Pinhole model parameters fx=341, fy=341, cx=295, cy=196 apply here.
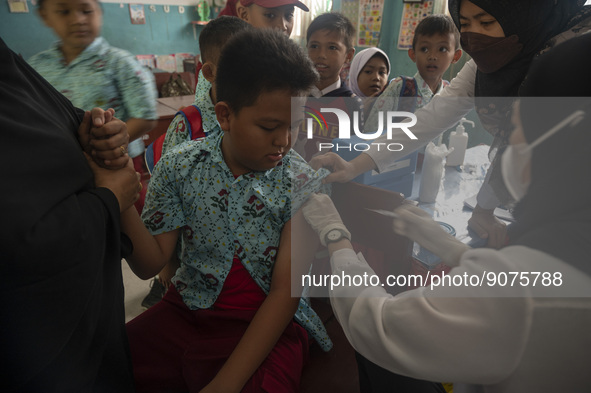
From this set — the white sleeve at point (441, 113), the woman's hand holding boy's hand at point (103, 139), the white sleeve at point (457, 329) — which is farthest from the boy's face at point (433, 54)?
the woman's hand holding boy's hand at point (103, 139)

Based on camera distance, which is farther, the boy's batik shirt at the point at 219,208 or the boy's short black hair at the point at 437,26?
the boy's short black hair at the point at 437,26

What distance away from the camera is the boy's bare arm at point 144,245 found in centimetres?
88

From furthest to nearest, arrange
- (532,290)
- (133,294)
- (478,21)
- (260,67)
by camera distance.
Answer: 1. (133,294)
2. (478,21)
3. (260,67)
4. (532,290)

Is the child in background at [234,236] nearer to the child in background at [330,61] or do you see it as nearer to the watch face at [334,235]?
the watch face at [334,235]

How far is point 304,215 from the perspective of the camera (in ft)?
3.34

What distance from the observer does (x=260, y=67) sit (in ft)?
2.89

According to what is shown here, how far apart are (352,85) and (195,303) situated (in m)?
2.27

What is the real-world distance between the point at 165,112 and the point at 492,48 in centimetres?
232

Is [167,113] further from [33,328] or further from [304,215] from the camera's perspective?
[33,328]

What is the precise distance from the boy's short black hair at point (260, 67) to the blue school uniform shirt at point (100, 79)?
2.27ft

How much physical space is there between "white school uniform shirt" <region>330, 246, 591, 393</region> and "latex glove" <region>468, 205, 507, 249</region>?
0.75 meters

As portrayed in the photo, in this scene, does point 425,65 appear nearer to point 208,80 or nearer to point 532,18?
point 532,18

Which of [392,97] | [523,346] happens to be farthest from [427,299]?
[392,97]

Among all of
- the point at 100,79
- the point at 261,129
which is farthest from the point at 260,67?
the point at 100,79
